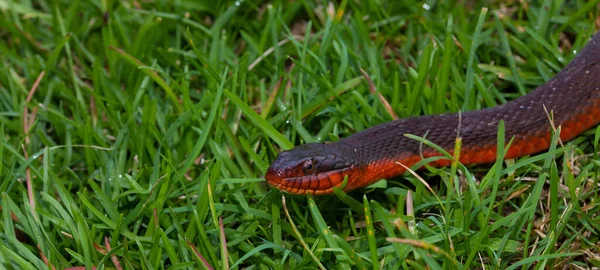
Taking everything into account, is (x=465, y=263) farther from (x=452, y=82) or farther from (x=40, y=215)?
(x=40, y=215)

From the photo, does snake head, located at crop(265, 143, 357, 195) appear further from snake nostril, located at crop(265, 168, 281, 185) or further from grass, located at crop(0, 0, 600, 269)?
grass, located at crop(0, 0, 600, 269)

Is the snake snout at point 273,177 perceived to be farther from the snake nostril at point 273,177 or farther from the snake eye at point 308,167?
the snake eye at point 308,167

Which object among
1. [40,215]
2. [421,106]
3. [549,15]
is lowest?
[40,215]

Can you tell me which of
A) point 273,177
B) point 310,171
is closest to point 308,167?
point 310,171

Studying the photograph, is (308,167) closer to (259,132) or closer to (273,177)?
(273,177)

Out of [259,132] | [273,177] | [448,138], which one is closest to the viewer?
[273,177]

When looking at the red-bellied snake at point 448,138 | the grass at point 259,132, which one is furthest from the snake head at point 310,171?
the grass at point 259,132

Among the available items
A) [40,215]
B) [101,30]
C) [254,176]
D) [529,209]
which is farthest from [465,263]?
[101,30]
